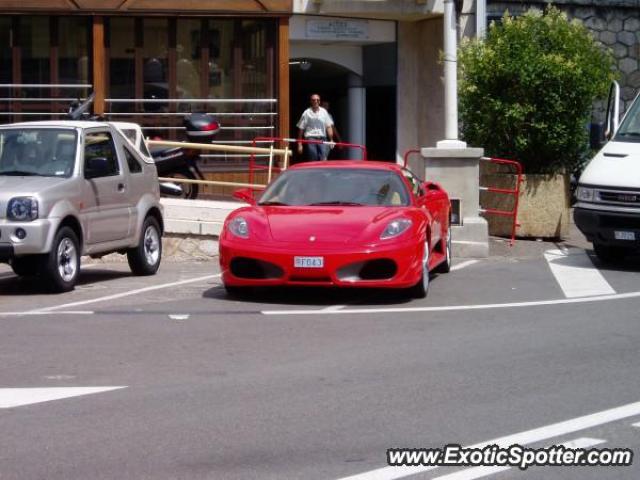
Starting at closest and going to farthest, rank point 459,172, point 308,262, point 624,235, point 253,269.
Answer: point 308,262, point 253,269, point 624,235, point 459,172

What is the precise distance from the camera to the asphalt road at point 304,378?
648 centimetres

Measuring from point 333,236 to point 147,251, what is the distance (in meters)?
3.83

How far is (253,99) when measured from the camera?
23438 millimetres

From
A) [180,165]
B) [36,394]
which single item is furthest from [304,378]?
[180,165]

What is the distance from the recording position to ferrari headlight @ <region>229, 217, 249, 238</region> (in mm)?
12359

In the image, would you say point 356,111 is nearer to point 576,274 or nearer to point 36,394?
point 576,274

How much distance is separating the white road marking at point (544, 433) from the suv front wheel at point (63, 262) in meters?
6.93

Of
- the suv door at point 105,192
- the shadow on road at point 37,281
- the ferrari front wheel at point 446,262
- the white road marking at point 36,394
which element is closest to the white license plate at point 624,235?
the ferrari front wheel at point 446,262

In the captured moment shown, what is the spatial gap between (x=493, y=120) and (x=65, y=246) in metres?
8.82

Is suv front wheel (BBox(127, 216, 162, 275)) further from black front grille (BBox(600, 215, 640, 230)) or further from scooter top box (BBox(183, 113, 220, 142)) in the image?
black front grille (BBox(600, 215, 640, 230))

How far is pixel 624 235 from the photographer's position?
15195 mm

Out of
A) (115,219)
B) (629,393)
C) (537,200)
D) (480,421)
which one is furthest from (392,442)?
→ (537,200)

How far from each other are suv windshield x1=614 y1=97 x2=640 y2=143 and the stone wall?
8.71 metres

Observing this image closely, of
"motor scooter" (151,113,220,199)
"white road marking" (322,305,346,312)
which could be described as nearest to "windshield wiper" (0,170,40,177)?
"white road marking" (322,305,346,312)
